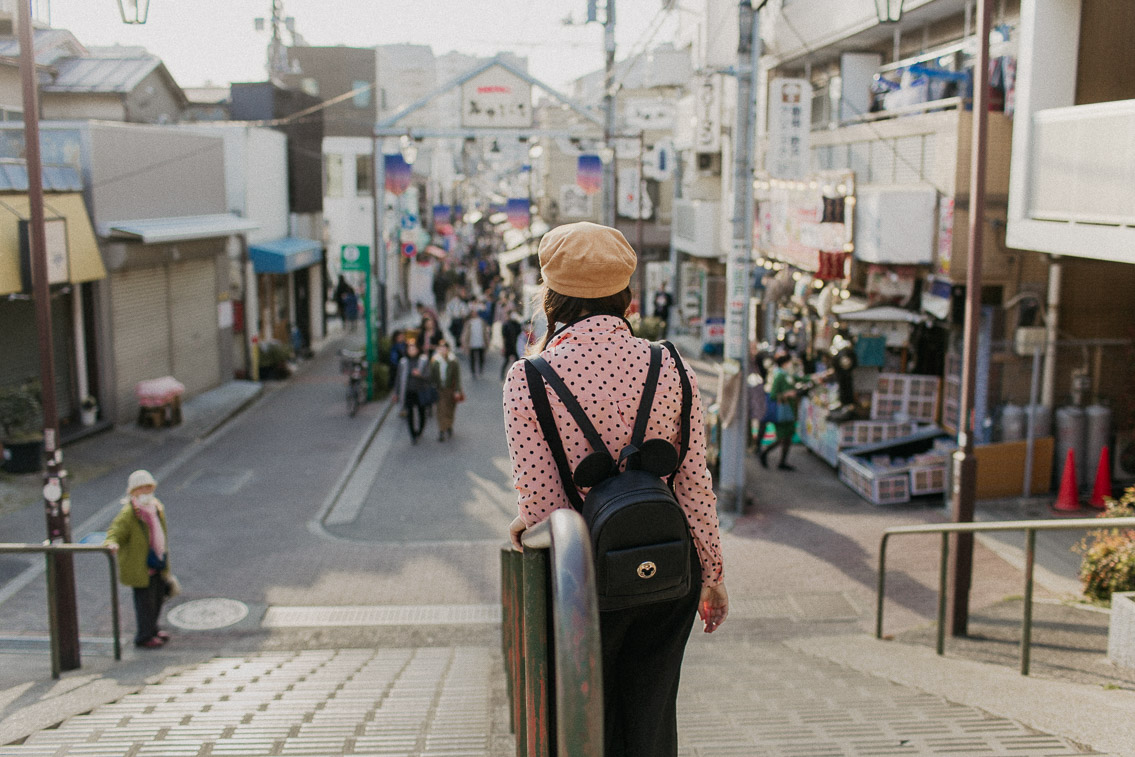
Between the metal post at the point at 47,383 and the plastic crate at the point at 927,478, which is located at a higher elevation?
the metal post at the point at 47,383

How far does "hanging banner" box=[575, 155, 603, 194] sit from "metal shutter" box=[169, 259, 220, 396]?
937 centimetres

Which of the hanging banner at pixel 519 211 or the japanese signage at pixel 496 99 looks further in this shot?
the hanging banner at pixel 519 211

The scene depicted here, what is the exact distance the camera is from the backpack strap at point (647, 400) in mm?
2783

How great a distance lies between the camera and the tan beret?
2.85m

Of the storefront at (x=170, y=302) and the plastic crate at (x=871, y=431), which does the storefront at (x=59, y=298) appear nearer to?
the storefront at (x=170, y=302)

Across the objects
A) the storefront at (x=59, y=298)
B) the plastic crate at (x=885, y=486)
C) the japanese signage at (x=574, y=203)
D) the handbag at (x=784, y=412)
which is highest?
the japanese signage at (x=574, y=203)

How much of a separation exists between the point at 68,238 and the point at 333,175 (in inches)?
872

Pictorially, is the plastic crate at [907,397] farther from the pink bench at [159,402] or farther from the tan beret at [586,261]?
the tan beret at [586,261]

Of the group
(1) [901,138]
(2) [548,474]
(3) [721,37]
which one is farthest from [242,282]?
(2) [548,474]

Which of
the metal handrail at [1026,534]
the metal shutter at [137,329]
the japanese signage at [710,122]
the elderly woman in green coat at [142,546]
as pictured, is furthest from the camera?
the japanese signage at [710,122]

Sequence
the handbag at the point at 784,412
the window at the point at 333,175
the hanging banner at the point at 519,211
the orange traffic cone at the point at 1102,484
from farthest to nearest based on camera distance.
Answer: the window at the point at 333,175 < the hanging banner at the point at 519,211 < the handbag at the point at 784,412 < the orange traffic cone at the point at 1102,484

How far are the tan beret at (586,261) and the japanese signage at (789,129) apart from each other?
1441 cm

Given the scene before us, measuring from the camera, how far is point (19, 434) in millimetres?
14289

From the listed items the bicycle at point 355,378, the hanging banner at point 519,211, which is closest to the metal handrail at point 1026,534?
the bicycle at point 355,378
